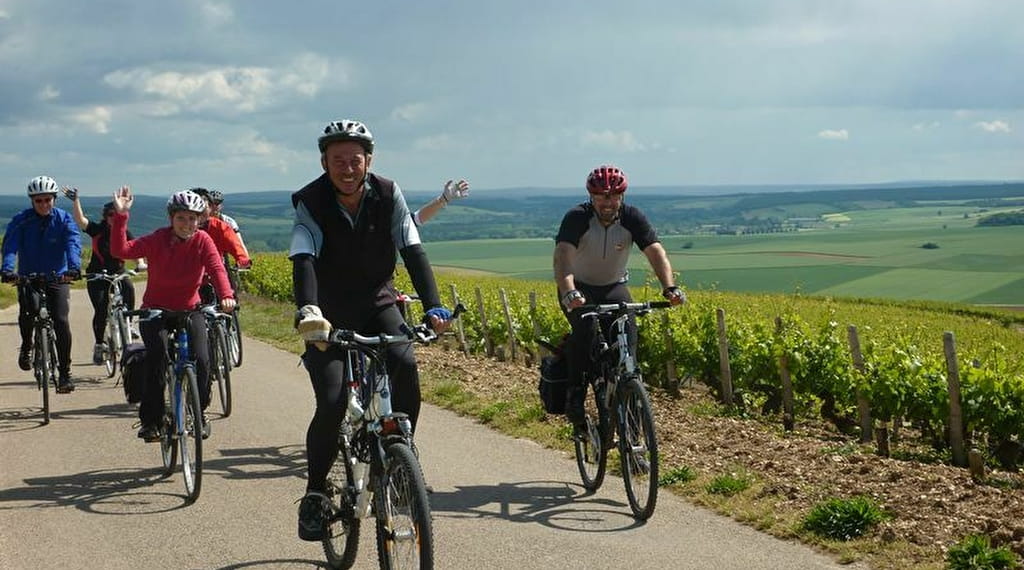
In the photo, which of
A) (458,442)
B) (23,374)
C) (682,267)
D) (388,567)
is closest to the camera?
(388,567)

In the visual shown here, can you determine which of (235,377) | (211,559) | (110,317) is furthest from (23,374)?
(211,559)

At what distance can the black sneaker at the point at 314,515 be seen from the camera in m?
5.53

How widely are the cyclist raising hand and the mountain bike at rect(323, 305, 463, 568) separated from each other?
3001mm

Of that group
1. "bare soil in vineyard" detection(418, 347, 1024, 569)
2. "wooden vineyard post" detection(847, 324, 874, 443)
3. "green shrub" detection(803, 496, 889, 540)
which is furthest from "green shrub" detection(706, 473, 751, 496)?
"wooden vineyard post" detection(847, 324, 874, 443)

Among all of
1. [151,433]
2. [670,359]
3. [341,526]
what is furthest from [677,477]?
[670,359]

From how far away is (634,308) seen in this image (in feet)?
24.0

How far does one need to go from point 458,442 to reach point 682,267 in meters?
97.5

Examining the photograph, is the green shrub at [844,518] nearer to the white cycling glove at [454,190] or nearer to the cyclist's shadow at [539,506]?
the cyclist's shadow at [539,506]

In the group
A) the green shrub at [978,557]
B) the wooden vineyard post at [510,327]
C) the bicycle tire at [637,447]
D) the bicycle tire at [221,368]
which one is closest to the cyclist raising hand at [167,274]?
the bicycle tire at [221,368]

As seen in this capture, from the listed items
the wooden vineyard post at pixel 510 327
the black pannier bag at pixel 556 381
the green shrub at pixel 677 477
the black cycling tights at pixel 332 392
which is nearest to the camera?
the black cycling tights at pixel 332 392

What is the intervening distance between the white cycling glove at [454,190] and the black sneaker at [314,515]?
5610 mm

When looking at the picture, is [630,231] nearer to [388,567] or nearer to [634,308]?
[634,308]

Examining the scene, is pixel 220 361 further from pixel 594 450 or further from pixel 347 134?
pixel 347 134

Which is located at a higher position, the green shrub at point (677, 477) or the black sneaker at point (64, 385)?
the black sneaker at point (64, 385)
